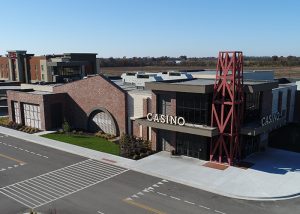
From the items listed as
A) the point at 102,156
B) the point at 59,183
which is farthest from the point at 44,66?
the point at 59,183

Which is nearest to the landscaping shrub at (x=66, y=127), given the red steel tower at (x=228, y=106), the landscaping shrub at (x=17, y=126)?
the landscaping shrub at (x=17, y=126)

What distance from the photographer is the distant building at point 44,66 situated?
89.4 m

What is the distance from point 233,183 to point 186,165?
23.0 feet

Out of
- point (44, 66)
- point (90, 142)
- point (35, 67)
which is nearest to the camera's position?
point (90, 142)

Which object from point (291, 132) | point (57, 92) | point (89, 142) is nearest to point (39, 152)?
point (89, 142)

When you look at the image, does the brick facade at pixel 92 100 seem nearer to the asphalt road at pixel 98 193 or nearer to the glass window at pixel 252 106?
the asphalt road at pixel 98 193

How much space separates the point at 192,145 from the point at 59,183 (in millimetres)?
16864

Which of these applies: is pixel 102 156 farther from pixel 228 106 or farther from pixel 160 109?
pixel 228 106

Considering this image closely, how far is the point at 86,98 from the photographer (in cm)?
5600

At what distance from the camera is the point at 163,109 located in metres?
43.9

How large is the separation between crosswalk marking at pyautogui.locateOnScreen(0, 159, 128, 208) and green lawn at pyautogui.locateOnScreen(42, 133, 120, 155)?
205 inches

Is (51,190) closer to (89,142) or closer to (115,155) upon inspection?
(115,155)

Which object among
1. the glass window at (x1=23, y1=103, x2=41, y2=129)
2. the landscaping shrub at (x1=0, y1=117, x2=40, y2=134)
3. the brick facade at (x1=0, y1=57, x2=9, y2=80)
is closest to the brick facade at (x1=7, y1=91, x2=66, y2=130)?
the glass window at (x1=23, y1=103, x2=41, y2=129)

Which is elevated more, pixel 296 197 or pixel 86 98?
pixel 86 98
